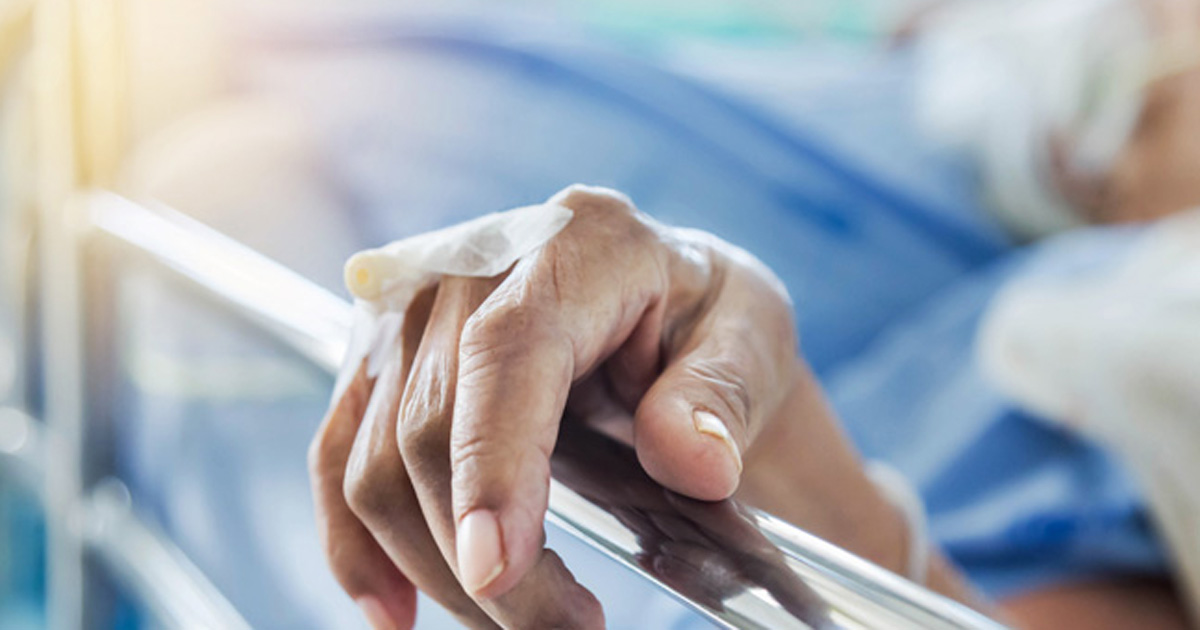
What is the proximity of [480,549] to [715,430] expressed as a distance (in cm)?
9

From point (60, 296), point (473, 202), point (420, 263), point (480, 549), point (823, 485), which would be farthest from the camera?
point (60, 296)

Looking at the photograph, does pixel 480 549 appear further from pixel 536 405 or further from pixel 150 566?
pixel 150 566

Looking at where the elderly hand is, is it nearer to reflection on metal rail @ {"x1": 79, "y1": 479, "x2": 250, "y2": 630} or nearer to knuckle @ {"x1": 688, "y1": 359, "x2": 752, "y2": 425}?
Result: knuckle @ {"x1": 688, "y1": 359, "x2": 752, "y2": 425}

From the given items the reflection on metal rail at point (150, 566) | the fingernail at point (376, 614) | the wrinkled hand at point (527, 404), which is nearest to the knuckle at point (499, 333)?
the wrinkled hand at point (527, 404)

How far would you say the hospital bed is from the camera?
600 millimetres

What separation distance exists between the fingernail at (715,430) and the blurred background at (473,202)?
5cm

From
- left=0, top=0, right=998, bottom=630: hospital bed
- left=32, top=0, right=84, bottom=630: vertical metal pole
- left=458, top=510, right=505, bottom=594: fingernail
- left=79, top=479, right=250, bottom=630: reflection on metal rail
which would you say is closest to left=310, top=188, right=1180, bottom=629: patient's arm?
left=458, top=510, right=505, bottom=594: fingernail

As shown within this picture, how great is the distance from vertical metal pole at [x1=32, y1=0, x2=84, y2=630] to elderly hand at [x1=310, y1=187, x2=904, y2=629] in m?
0.46

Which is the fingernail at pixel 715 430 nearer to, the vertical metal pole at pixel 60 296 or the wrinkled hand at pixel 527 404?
the wrinkled hand at pixel 527 404

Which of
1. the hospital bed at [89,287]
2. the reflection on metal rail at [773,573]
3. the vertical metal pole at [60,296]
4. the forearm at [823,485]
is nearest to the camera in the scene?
the reflection on metal rail at [773,573]

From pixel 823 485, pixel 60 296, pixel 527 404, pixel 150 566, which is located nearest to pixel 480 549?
pixel 527 404

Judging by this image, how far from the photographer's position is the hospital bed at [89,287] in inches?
23.6

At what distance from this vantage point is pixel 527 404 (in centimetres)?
30

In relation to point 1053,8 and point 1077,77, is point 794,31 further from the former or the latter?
point 1077,77
